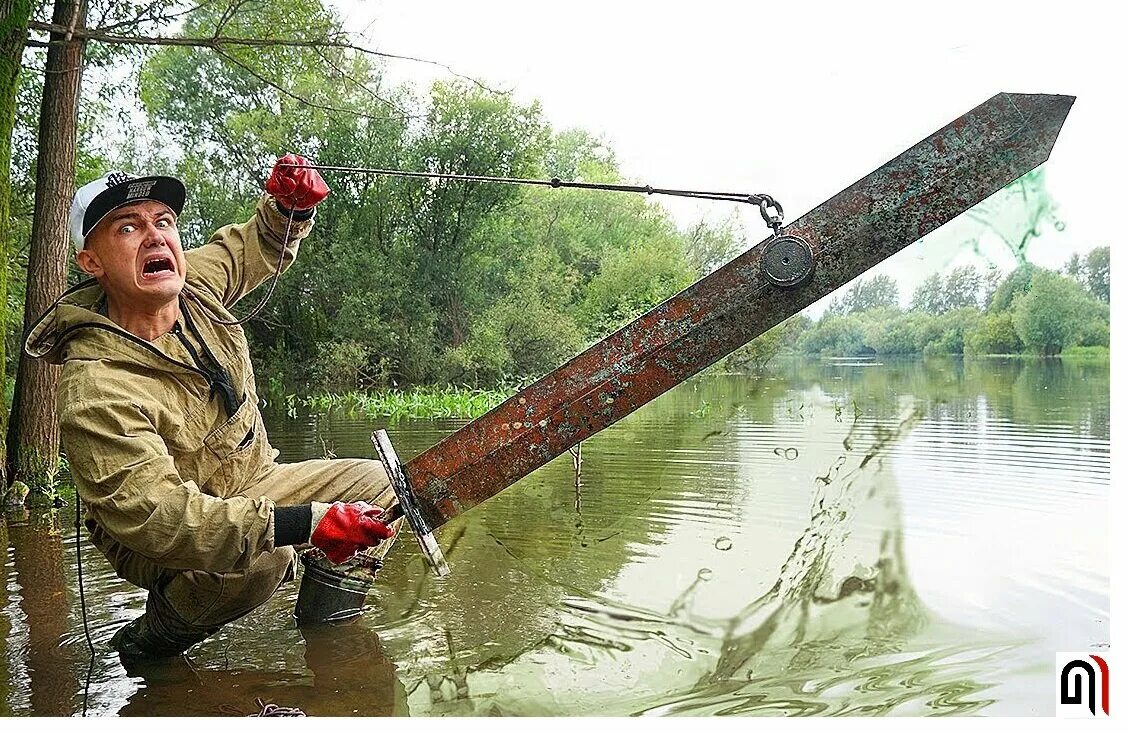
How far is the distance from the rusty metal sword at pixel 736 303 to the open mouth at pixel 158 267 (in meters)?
0.71

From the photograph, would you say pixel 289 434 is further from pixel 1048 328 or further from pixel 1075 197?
pixel 1075 197

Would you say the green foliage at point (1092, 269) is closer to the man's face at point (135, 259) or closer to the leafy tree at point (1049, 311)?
the leafy tree at point (1049, 311)

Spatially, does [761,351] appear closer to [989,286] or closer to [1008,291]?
[989,286]

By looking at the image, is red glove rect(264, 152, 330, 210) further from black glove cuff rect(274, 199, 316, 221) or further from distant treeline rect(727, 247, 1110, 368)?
distant treeline rect(727, 247, 1110, 368)

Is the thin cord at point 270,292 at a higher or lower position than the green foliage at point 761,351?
Answer: lower

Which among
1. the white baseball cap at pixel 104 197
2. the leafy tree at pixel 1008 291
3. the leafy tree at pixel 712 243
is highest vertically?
the leafy tree at pixel 712 243

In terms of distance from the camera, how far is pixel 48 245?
595 centimetres

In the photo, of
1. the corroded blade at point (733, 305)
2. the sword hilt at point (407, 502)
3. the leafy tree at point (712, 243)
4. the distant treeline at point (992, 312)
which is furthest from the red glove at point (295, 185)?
the leafy tree at point (712, 243)

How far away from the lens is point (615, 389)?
2.67 m

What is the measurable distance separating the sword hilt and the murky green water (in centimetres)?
38

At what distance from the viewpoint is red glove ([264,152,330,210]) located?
304 cm

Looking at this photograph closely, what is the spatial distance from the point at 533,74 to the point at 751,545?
1444cm

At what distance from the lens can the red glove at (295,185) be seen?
3.04 m

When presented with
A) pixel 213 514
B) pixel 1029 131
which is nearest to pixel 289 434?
pixel 213 514
